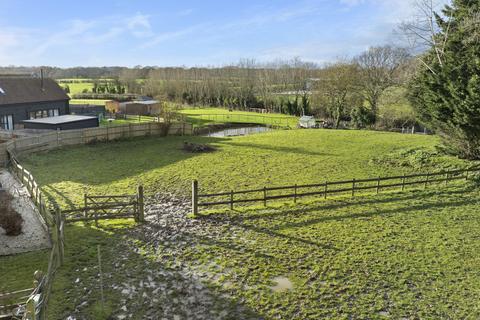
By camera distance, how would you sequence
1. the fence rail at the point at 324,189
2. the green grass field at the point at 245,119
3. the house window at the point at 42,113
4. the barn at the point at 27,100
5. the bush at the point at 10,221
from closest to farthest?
the bush at the point at 10,221
the fence rail at the point at 324,189
the barn at the point at 27,100
the house window at the point at 42,113
the green grass field at the point at 245,119

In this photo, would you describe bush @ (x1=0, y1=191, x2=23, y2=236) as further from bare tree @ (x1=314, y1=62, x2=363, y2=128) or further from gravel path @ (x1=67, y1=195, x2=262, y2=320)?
bare tree @ (x1=314, y1=62, x2=363, y2=128)

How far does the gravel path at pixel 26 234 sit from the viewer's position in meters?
12.1

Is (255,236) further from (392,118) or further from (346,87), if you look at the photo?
(346,87)

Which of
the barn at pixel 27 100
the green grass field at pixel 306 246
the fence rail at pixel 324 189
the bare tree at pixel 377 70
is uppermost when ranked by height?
the bare tree at pixel 377 70

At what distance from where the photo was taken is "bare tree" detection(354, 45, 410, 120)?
46969 mm

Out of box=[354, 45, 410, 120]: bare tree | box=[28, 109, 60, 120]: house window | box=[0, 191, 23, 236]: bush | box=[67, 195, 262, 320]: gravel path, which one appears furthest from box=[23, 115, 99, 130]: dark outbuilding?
box=[354, 45, 410, 120]: bare tree

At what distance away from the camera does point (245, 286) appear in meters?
9.92

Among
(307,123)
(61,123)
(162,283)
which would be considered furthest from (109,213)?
(307,123)

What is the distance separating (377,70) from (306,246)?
43697 mm

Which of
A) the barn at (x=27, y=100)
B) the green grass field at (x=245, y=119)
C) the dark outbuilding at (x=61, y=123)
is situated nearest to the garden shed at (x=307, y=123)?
the green grass field at (x=245, y=119)

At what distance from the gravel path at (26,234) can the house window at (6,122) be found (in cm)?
2117

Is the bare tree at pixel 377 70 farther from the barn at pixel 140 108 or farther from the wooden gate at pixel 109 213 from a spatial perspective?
the wooden gate at pixel 109 213

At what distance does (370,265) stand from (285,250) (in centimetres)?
261

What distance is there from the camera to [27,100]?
3706cm
